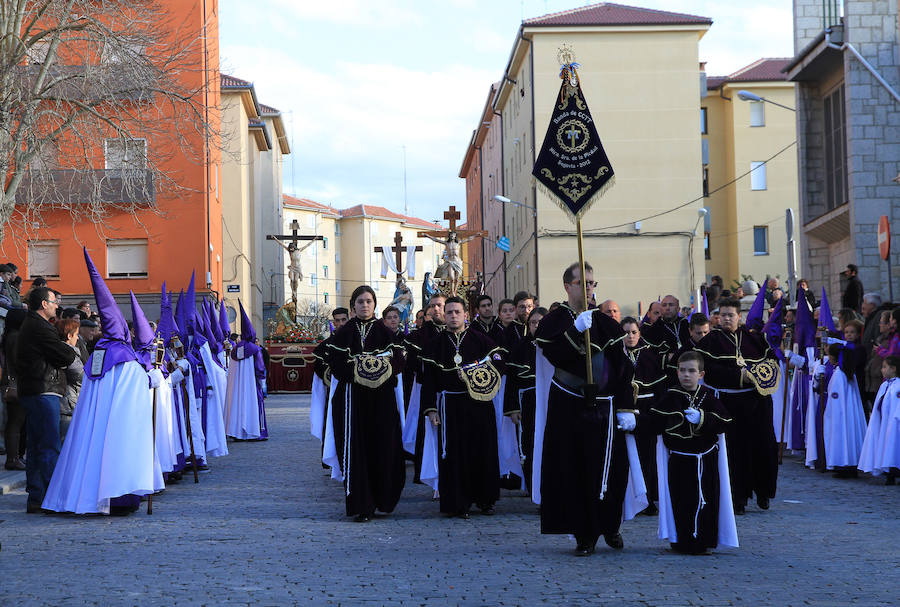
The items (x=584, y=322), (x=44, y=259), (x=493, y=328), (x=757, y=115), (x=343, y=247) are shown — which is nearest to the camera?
(x=584, y=322)

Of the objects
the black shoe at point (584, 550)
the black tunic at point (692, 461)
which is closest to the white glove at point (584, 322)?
the black tunic at point (692, 461)

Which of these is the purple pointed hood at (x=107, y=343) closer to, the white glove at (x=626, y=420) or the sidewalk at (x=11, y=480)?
the sidewalk at (x=11, y=480)

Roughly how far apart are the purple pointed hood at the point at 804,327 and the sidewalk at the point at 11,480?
974 cm

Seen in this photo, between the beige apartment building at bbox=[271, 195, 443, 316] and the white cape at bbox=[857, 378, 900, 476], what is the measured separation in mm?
89249

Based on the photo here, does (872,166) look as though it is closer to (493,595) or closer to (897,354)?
(897,354)

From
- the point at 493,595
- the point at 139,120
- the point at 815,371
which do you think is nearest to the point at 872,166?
the point at 815,371

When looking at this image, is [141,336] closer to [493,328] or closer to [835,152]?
[493,328]

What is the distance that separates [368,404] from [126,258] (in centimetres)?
2910

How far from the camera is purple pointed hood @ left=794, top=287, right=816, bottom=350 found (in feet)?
50.6

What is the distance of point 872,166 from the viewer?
27.5 metres

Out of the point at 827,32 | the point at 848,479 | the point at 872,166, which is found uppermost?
the point at 827,32

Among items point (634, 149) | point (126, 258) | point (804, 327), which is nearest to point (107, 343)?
point (804, 327)

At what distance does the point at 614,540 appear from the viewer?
28.3 feet

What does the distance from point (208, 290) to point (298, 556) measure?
31.4 metres
